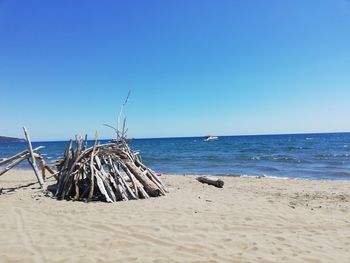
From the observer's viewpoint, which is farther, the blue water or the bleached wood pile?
the blue water

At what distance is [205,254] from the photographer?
4625 mm

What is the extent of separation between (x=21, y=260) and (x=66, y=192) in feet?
→ 14.0

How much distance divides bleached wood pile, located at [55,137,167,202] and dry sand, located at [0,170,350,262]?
45 cm

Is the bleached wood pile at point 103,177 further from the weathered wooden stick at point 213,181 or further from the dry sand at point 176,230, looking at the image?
the weathered wooden stick at point 213,181

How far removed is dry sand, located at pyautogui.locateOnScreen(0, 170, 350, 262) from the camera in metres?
4.62

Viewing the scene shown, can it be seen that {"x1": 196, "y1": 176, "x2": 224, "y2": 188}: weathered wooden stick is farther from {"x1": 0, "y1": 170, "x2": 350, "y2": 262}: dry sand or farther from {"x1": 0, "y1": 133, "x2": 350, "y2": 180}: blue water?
{"x1": 0, "y1": 133, "x2": 350, "y2": 180}: blue water

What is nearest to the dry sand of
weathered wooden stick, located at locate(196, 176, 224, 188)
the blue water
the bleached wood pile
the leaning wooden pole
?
the bleached wood pile

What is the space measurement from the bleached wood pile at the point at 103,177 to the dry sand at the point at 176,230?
1.47ft

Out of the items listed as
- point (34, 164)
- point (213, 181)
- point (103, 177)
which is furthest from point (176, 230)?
point (213, 181)

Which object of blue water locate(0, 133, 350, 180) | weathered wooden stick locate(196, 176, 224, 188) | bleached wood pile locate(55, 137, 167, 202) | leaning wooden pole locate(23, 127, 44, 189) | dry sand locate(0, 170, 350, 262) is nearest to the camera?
dry sand locate(0, 170, 350, 262)

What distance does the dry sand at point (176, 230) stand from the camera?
4617 millimetres

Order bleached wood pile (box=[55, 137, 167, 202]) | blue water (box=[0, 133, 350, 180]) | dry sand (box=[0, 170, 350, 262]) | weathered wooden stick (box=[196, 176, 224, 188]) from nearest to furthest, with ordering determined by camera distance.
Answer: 1. dry sand (box=[0, 170, 350, 262])
2. bleached wood pile (box=[55, 137, 167, 202])
3. weathered wooden stick (box=[196, 176, 224, 188])
4. blue water (box=[0, 133, 350, 180])

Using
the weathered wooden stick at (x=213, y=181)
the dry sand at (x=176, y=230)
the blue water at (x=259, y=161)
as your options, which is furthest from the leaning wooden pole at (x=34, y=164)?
the blue water at (x=259, y=161)

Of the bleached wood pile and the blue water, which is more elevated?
the bleached wood pile
